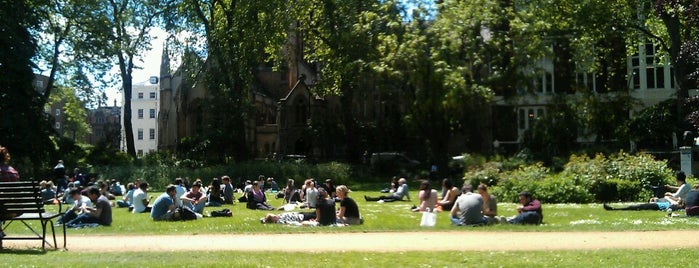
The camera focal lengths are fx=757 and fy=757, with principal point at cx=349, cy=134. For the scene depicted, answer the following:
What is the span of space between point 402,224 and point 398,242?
4.45 metres

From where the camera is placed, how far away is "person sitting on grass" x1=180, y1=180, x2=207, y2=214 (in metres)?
21.2

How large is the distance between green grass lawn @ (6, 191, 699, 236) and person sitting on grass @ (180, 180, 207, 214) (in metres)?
1.04

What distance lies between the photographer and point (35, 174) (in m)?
40.9

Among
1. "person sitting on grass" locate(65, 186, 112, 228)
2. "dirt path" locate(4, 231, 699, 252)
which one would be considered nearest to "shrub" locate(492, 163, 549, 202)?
"dirt path" locate(4, 231, 699, 252)

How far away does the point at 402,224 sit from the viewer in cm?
1850

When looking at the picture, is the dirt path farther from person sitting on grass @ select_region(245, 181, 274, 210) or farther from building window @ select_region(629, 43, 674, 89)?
building window @ select_region(629, 43, 674, 89)

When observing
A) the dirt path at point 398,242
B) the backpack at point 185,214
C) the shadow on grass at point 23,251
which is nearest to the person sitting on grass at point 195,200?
the backpack at point 185,214

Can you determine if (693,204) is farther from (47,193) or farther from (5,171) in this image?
(47,193)

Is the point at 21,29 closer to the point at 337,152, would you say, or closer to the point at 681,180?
the point at 337,152

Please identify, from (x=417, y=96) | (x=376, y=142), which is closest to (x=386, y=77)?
(x=417, y=96)

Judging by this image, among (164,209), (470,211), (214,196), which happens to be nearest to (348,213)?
(470,211)

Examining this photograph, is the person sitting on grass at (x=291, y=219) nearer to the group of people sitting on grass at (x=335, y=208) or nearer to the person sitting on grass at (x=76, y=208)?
the group of people sitting on grass at (x=335, y=208)

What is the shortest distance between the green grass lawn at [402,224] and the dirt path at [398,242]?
1.02m

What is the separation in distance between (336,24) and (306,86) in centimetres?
1702
